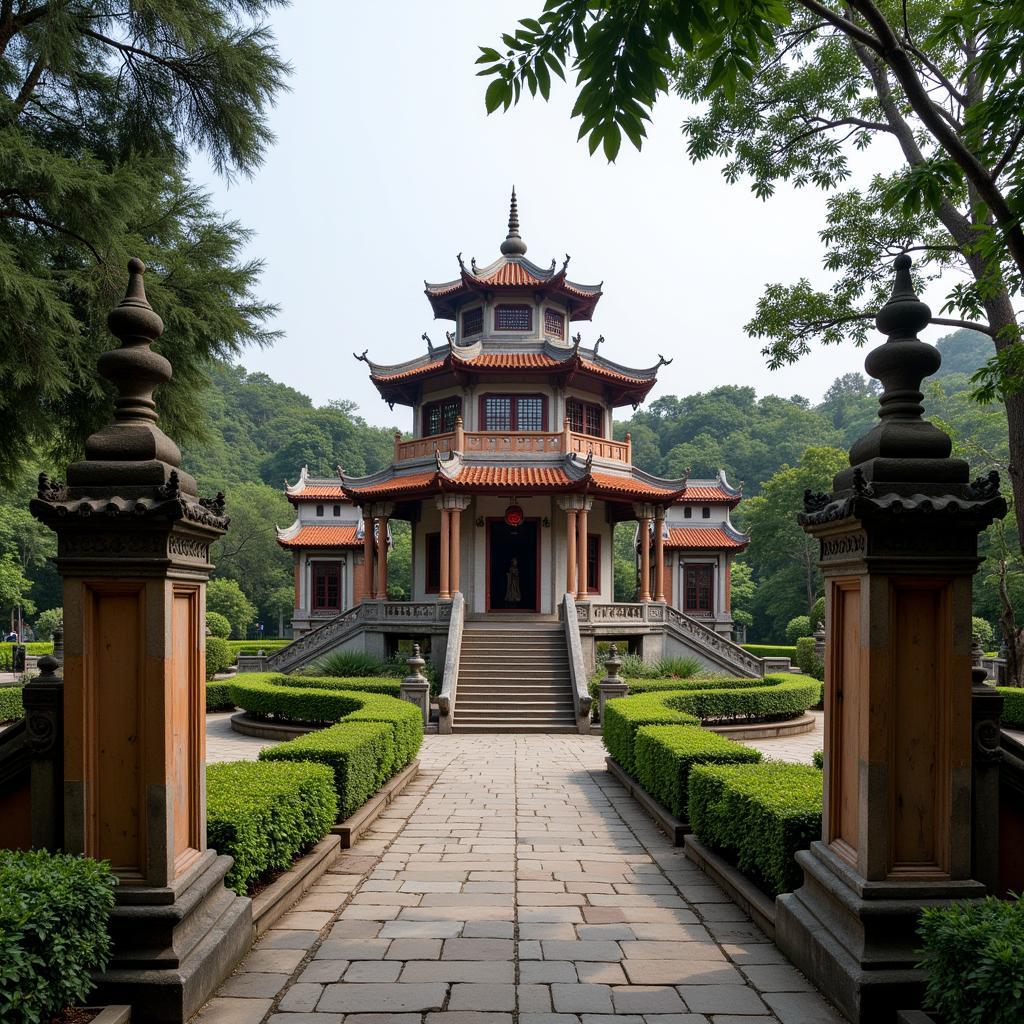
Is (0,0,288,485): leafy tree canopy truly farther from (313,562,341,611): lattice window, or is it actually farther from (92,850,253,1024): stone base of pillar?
(313,562,341,611): lattice window

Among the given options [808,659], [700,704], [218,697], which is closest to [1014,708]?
[700,704]

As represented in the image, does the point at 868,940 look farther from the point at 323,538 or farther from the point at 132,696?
the point at 323,538

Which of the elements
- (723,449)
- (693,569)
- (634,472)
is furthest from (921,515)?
(723,449)

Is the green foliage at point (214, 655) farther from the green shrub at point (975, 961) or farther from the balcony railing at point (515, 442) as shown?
the green shrub at point (975, 961)

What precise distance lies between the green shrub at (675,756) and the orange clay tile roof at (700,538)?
93.8ft

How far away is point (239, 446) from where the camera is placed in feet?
273

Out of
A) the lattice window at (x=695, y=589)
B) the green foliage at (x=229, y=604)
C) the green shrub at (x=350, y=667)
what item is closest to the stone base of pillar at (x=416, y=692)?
the green shrub at (x=350, y=667)

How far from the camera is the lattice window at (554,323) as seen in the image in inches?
1077

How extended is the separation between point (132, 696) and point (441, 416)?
22243 mm

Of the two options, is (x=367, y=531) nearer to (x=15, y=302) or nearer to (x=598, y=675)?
(x=598, y=675)

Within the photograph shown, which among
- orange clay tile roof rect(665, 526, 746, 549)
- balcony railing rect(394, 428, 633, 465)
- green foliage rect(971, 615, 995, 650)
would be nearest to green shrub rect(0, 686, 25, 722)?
balcony railing rect(394, 428, 633, 465)

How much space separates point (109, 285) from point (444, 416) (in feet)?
52.1

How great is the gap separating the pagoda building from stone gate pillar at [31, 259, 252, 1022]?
706 inches

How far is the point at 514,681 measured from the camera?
19.0 m
